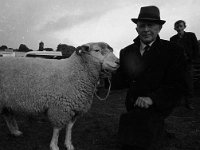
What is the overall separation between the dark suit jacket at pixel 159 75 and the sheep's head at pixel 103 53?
12.5 inches

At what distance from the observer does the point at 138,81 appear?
346 cm

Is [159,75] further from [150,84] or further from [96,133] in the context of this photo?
[96,133]

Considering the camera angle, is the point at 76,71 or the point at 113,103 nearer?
the point at 76,71

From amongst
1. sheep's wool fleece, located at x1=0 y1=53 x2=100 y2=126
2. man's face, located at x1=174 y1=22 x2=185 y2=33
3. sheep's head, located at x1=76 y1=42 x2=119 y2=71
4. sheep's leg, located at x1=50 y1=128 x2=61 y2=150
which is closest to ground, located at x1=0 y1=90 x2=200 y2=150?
sheep's leg, located at x1=50 y1=128 x2=61 y2=150

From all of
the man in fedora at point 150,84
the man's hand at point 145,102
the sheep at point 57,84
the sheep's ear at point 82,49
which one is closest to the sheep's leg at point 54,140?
the sheep at point 57,84

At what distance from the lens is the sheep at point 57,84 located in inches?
154

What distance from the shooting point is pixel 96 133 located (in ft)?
16.6

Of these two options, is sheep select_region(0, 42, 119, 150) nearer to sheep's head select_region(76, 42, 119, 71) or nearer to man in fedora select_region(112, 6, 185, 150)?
sheep's head select_region(76, 42, 119, 71)

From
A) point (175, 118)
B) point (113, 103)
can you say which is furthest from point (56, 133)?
point (113, 103)

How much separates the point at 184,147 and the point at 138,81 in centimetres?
162

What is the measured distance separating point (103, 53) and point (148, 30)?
79 centimetres

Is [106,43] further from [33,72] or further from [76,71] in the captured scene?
[33,72]

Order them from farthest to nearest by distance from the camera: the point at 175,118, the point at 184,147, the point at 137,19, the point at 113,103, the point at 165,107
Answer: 1. the point at 113,103
2. the point at 175,118
3. the point at 184,147
4. the point at 137,19
5. the point at 165,107

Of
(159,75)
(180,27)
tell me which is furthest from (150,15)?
(180,27)
